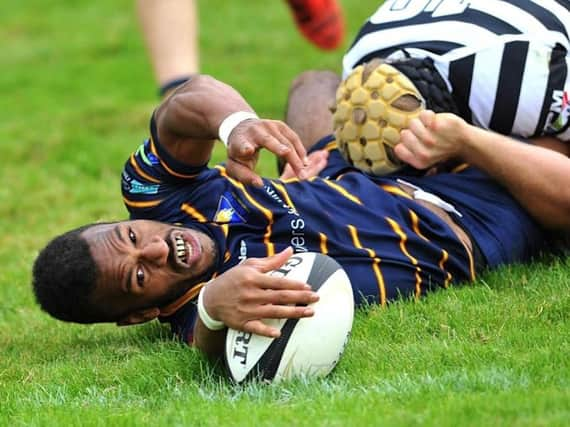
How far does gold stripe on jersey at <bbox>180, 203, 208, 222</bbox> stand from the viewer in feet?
16.1

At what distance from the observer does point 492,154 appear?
4.97 meters

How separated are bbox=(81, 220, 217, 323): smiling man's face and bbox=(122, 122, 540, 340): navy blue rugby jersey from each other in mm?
94

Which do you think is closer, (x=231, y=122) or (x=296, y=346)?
(x=296, y=346)

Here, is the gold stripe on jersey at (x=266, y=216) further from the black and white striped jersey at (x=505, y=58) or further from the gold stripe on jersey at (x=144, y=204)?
the black and white striped jersey at (x=505, y=58)

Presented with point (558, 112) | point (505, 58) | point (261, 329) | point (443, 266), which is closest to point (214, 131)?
point (261, 329)

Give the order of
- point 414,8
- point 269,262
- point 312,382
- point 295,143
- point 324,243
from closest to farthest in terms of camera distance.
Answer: point 312,382 < point 269,262 < point 295,143 < point 324,243 < point 414,8

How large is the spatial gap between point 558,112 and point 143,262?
1997mm

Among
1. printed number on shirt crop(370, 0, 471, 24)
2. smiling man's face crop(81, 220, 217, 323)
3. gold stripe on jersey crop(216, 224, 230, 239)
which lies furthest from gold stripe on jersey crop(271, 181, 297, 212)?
printed number on shirt crop(370, 0, 471, 24)

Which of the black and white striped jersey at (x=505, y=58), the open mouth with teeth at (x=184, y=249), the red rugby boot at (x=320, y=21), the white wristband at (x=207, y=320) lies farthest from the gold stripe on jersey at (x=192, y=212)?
the red rugby boot at (x=320, y=21)

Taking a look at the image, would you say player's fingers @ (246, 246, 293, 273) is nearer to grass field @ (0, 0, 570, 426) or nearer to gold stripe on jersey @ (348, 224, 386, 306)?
grass field @ (0, 0, 570, 426)

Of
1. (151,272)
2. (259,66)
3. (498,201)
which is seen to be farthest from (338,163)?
(259,66)

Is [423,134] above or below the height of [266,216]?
above

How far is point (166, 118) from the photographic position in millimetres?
4941

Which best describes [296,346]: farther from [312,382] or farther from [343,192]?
[343,192]
